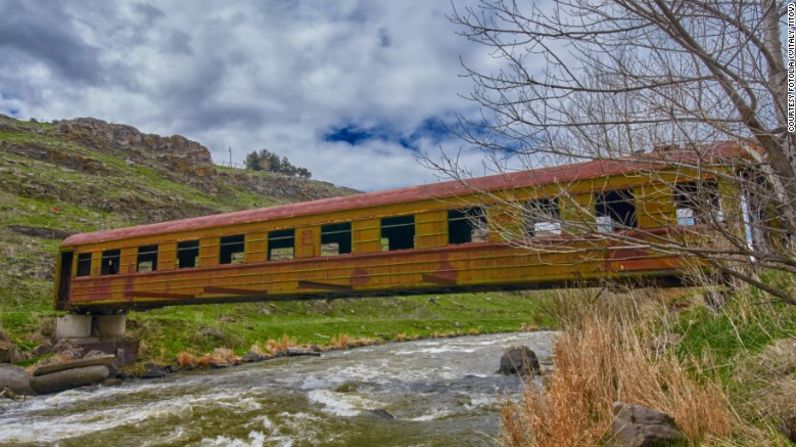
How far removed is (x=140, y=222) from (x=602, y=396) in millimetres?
39287

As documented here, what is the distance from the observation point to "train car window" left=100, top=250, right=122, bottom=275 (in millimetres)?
16119

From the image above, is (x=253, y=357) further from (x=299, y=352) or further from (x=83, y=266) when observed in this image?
(x=83, y=266)

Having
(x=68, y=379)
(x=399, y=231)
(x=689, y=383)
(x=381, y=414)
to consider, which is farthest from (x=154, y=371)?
(x=689, y=383)

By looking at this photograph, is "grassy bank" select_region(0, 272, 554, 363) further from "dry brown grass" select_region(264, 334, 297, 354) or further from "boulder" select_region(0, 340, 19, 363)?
"boulder" select_region(0, 340, 19, 363)

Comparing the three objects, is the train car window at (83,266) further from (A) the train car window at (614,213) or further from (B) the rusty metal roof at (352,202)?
(A) the train car window at (614,213)

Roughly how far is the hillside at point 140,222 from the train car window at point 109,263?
2.15 meters

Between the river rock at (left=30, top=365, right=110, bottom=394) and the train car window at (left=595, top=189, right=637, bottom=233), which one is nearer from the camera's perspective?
the train car window at (left=595, top=189, right=637, bottom=233)

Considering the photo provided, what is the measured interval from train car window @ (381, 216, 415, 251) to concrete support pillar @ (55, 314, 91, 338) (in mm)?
9969

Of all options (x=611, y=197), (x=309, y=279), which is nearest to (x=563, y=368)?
(x=611, y=197)

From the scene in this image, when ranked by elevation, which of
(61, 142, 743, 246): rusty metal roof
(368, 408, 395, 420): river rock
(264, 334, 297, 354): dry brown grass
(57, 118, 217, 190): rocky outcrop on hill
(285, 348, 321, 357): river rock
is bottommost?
(285, 348, 321, 357): river rock

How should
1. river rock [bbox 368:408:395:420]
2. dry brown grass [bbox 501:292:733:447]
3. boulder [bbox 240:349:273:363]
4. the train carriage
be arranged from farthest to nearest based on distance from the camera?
boulder [bbox 240:349:273:363]
the train carriage
river rock [bbox 368:408:395:420]
dry brown grass [bbox 501:292:733:447]

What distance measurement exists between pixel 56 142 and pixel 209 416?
5075 cm

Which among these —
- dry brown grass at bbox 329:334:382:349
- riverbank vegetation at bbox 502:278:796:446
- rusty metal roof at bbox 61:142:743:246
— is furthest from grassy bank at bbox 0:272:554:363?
riverbank vegetation at bbox 502:278:796:446

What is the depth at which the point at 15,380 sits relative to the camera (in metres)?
11.7
